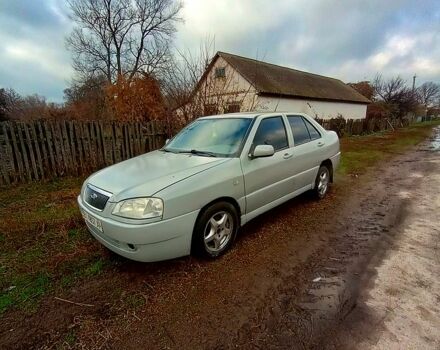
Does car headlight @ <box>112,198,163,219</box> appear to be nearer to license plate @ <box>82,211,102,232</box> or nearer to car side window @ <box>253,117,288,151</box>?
license plate @ <box>82,211,102,232</box>

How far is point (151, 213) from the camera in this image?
2465 millimetres

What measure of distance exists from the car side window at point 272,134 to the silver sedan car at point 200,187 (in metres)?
0.02

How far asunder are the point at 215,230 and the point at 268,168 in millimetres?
1155

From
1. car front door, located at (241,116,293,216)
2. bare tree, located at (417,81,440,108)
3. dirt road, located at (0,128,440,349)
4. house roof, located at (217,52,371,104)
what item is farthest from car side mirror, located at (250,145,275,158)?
bare tree, located at (417,81,440,108)

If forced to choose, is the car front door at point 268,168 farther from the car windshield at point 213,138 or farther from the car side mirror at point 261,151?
the car windshield at point 213,138

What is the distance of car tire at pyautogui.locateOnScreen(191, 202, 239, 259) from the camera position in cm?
280

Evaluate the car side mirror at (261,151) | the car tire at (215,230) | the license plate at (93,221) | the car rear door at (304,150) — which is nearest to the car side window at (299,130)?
the car rear door at (304,150)

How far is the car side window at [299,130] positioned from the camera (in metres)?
4.30

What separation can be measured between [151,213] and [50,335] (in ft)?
4.08

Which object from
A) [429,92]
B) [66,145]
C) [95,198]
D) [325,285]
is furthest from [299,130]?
[429,92]

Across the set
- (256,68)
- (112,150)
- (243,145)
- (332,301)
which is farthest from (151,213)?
(256,68)

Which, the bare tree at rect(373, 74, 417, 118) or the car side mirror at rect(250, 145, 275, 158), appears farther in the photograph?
the bare tree at rect(373, 74, 417, 118)

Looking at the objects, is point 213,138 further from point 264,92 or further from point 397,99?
point 397,99

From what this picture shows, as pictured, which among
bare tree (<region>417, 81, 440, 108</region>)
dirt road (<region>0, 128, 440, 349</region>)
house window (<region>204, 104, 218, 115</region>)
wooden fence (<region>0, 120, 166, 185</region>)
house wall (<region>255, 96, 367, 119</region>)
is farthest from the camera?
bare tree (<region>417, 81, 440, 108</region>)
